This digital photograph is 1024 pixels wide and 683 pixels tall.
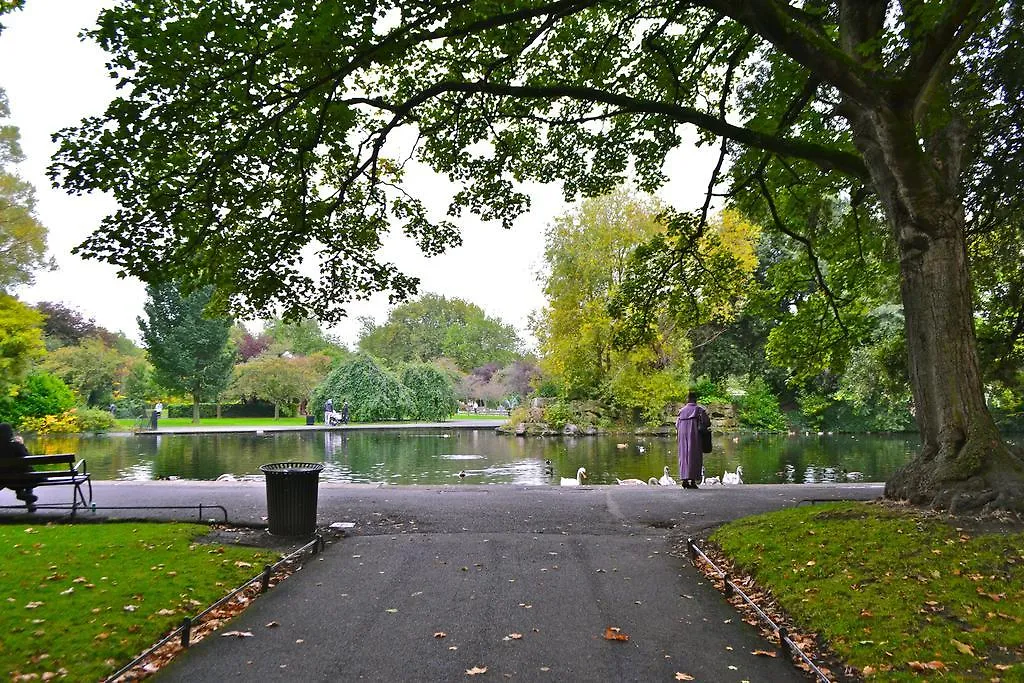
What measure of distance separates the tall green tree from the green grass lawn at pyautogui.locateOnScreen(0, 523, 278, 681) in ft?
129

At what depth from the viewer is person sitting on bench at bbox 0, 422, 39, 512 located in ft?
27.5

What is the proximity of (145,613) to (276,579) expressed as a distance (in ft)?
4.44

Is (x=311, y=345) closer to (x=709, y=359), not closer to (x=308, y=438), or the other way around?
(x=308, y=438)

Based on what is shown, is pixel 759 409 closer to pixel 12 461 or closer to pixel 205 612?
pixel 12 461

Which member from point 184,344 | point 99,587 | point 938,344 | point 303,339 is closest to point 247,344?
point 303,339

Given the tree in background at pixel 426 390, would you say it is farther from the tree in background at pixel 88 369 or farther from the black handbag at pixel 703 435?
the black handbag at pixel 703 435

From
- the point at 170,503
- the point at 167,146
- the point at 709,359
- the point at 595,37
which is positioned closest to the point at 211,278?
the point at 167,146

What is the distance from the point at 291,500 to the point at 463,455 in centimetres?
1700

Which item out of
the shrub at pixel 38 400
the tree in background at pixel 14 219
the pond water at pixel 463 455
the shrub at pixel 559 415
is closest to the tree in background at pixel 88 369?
the shrub at pixel 38 400

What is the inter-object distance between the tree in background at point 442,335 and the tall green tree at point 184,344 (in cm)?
2379

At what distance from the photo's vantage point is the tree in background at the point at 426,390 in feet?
145

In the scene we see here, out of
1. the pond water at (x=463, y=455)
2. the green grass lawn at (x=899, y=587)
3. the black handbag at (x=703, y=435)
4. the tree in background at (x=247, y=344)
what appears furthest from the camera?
the tree in background at (x=247, y=344)

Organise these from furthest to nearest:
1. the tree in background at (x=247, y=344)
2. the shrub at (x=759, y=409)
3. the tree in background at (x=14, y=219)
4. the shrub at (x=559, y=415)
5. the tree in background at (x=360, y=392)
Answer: the tree in background at (x=247, y=344) < the tree in background at (x=360, y=392) < the shrub at (x=759, y=409) < the shrub at (x=559, y=415) < the tree in background at (x=14, y=219)

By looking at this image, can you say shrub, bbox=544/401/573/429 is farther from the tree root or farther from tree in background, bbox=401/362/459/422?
the tree root
